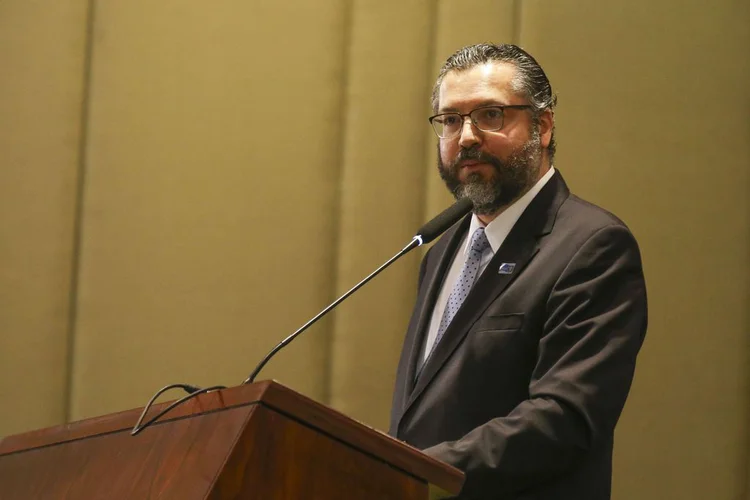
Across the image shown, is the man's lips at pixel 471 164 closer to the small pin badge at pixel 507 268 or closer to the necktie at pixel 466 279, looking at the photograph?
the necktie at pixel 466 279

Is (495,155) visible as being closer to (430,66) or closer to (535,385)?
(535,385)

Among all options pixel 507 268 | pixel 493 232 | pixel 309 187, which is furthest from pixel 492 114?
pixel 309 187

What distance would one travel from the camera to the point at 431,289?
85.3 inches

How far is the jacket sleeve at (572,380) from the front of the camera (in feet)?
5.25

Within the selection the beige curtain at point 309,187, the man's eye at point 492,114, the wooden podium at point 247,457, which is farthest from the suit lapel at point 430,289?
the wooden podium at point 247,457

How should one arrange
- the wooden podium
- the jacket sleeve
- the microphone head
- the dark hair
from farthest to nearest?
the dark hair, the microphone head, the jacket sleeve, the wooden podium

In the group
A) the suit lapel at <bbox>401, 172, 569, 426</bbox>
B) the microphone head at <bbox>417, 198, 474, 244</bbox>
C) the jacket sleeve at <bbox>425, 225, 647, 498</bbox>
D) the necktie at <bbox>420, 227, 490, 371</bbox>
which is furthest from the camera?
the necktie at <bbox>420, 227, 490, 371</bbox>

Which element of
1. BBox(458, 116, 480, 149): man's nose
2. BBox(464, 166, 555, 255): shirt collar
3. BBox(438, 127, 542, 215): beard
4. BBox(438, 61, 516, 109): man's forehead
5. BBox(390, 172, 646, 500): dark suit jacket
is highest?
BBox(438, 61, 516, 109): man's forehead

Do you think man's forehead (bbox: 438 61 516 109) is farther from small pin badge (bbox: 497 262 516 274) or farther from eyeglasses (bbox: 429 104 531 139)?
small pin badge (bbox: 497 262 516 274)

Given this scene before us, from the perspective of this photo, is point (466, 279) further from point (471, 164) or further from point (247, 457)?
point (247, 457)

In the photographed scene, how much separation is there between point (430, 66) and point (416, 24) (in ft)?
0.36

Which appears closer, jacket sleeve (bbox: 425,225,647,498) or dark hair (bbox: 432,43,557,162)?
jacket sleeve (bbox: 425,225,647,498)

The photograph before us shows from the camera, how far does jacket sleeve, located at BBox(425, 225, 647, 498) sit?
1.60 metres

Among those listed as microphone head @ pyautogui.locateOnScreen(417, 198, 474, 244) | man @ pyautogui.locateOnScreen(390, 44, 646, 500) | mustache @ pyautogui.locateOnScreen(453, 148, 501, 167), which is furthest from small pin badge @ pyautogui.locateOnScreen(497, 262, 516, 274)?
mustache @ pyautogui.locateOnScreen(453, 148, 501, 167)
